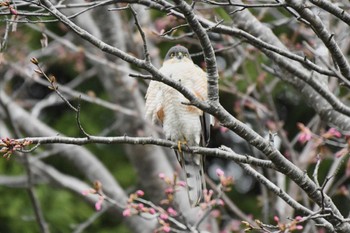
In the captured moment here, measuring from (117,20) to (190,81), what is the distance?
238 cm

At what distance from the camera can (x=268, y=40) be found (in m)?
4.14

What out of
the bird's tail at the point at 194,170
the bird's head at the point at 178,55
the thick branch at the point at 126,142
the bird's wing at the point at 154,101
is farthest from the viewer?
the bird's head at the point at 178,55

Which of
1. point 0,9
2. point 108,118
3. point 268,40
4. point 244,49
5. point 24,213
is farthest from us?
point 108,118

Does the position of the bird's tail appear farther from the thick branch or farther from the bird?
the thick branch

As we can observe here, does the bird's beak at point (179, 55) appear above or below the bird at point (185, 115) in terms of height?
above

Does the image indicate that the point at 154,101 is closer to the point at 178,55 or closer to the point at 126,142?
the point at 178,55

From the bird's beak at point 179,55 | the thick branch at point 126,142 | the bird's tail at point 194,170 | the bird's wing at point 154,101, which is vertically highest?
the bird's beak at point 179,55

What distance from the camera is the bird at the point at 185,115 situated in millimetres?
4414

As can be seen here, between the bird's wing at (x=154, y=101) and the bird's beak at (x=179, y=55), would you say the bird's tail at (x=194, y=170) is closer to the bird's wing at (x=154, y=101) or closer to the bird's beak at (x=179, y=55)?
the bird's wing at (x=154, y=101)

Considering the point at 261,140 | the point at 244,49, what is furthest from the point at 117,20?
the point at 261,140

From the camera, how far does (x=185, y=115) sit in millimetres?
4543

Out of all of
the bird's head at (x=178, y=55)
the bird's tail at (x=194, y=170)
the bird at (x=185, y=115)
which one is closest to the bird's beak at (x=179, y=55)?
the bird's head at (x=178, y=55)

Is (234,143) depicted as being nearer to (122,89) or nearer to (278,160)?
(122,89)

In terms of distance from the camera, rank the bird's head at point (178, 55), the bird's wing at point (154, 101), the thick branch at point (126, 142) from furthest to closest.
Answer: the bird's head at point (178, 55)
the bird's wing at point (154, 101)
the thick branch at point (126, 142)
